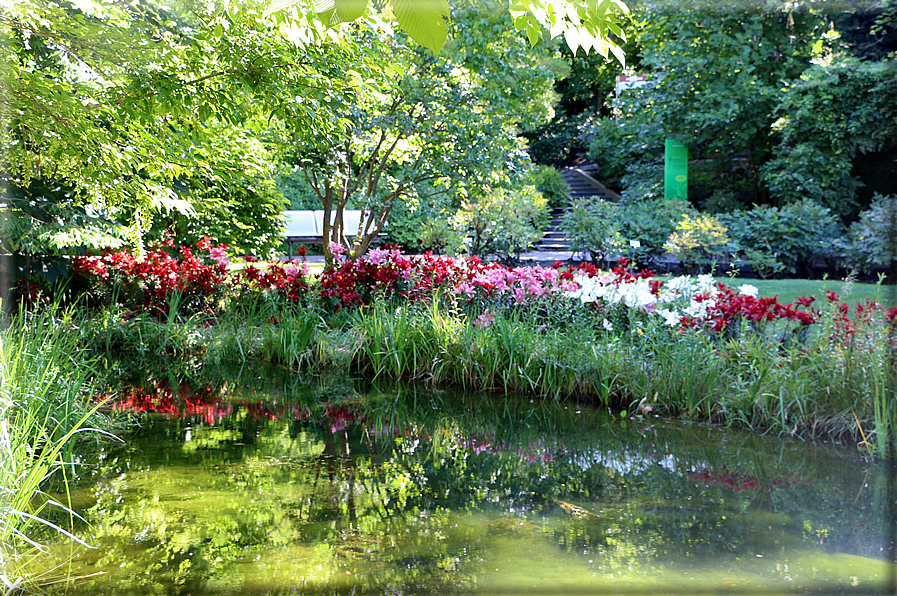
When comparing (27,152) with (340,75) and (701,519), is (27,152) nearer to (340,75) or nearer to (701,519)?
(340,75)

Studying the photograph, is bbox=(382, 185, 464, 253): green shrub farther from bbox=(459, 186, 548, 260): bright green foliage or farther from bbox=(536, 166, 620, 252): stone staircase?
bbox=(536, 166, 620, 252): stone staircase

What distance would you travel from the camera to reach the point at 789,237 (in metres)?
10.5

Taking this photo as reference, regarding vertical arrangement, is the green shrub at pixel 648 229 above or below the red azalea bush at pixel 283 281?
above

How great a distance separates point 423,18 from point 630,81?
712 inches

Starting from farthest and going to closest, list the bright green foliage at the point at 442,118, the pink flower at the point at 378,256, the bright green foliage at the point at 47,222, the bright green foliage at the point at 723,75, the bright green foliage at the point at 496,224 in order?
the bright green foliage at the point at 723,75 < the bright green foliage at the point at 496,224 < the bright green foliage at the point at 442,118 < the pink flower at the point at 378,256 < the bright green foliage at the point at 47,222

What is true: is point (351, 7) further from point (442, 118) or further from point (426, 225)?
point (426, 225)

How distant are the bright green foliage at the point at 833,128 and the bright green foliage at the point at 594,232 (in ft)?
12.0

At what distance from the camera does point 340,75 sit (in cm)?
460

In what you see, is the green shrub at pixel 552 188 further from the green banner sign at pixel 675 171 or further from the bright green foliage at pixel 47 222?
the bright green foliage at pixel 47 222

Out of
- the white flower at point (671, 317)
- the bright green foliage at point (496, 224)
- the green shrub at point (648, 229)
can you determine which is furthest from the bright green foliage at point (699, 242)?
the white flower at point (671, 317)

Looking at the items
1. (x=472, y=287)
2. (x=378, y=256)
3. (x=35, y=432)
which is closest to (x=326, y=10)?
(x=35, y=432)

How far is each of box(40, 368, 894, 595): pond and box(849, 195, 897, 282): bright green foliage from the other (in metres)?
6.71

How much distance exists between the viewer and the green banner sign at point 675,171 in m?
13.6

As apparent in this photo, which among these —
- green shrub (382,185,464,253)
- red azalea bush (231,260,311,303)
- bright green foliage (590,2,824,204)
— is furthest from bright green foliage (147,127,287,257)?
bright green foliage (590,2,824,204)
